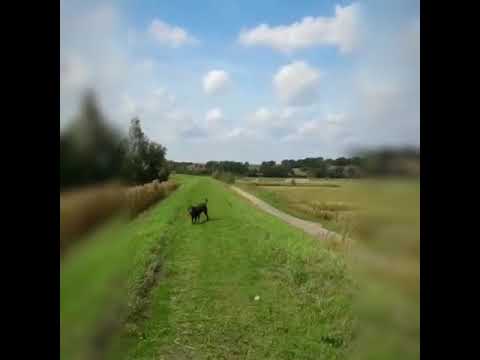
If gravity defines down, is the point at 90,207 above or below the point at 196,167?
below

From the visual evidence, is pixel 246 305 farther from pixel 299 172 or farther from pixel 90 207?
pixel 90 207

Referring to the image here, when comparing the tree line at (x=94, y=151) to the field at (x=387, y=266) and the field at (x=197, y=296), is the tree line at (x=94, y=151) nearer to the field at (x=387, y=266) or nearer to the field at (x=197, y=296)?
the field at (x=197, y=296)

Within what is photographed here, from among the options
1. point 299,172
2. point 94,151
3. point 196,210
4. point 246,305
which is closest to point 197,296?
point 246,305

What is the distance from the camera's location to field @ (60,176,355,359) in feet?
3.59

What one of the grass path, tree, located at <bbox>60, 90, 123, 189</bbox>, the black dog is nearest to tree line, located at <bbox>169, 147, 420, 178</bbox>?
the grass path

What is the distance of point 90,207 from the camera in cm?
111

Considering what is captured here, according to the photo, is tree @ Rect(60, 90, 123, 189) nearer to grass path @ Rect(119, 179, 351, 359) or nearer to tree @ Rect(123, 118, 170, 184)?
tree @ Rect(123, 118, 170, 184)

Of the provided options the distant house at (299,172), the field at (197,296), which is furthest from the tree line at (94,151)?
the distant house at (299,172)

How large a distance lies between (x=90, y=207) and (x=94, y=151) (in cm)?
18

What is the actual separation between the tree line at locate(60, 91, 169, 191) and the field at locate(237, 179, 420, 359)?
2.92 ft

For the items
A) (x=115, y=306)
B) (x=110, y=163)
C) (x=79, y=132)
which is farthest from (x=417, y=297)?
(x=79, y=132)
